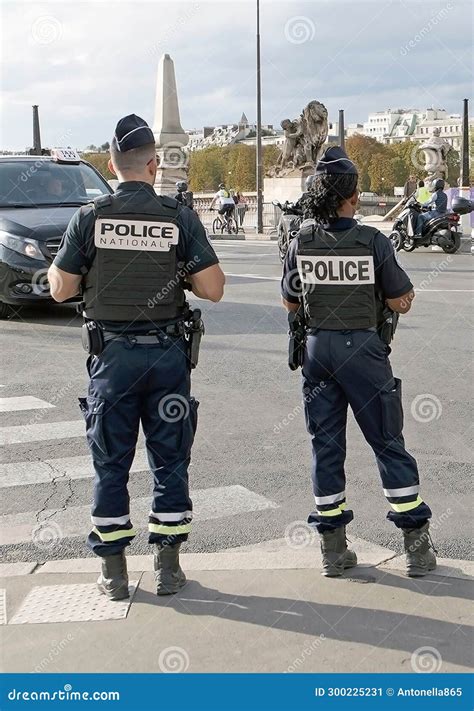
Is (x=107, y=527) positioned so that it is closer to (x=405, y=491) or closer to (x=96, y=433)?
(x=96, y=433)

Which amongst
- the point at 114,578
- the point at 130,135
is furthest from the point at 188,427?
the point at 130,135

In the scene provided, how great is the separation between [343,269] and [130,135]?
1.06 m

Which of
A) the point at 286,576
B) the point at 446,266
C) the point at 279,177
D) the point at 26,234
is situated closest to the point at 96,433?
the point at 286,576

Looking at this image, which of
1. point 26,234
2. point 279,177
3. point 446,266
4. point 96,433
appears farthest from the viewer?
point 279,177

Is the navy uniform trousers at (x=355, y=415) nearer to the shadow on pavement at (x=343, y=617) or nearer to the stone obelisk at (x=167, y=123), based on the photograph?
the shadow on pavement at (x=343, y=617)

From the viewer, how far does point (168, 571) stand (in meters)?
Result: 4.10

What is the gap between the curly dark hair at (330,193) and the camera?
4.34 m

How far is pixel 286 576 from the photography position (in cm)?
418

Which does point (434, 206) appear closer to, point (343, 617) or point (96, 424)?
point (96, 424)

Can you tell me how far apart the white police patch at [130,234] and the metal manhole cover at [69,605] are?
138cm

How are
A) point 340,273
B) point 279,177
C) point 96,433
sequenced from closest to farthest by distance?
point 96,433, point 340,273, point 279,177

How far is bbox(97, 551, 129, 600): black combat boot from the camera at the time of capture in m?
4.02

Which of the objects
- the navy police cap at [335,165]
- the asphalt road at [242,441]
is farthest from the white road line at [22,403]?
the navy police cap at [335,165]

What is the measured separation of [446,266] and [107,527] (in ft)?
54.1
